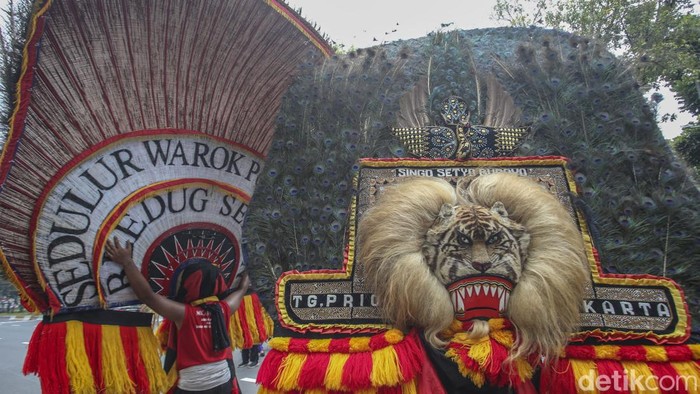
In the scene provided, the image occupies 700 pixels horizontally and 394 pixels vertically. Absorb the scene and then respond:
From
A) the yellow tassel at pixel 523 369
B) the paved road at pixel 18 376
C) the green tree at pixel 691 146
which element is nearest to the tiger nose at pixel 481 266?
the yellow tassel at pixel 523 369

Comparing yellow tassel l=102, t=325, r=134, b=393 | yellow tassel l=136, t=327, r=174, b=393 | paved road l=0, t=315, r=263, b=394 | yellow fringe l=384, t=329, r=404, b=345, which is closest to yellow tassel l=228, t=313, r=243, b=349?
yellow tassel l=136, t=327, r=174, b=393

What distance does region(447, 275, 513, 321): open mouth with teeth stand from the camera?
1.85 metres

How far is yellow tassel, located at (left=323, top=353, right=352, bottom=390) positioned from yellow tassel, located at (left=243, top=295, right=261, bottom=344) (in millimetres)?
1871

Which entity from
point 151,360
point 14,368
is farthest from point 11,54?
point 14,368

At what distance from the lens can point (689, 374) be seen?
1.79 m

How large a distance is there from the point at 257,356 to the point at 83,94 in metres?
6.61

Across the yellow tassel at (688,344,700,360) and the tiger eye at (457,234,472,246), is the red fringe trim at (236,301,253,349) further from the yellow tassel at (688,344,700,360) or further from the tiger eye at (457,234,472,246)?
the yellow tassel at (688,344,700,360)

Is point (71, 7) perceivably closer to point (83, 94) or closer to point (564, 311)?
point (83, 94)

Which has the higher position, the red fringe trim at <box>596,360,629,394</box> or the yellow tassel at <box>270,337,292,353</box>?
the yellow tassel at <box>270,337,292,353</box>

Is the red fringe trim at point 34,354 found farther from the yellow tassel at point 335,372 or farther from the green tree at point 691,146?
the green tree at point 691,146

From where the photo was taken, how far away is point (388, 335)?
187 centimetres

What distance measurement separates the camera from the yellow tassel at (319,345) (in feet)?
6.28

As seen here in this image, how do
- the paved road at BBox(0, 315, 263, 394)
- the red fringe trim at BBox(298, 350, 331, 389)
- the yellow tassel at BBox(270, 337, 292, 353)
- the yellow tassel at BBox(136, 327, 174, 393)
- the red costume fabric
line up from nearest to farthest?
the red fringe trim at BBox(298, 350, 331, 389)
the yellow tassel at BBox(270, 337, 292, 353)
the yellow tassel at BBox(136, 327, 174, 393)
the red costume fabric
the paved road at BBox(0, 315, 263, 394)

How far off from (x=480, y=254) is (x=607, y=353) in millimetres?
667
